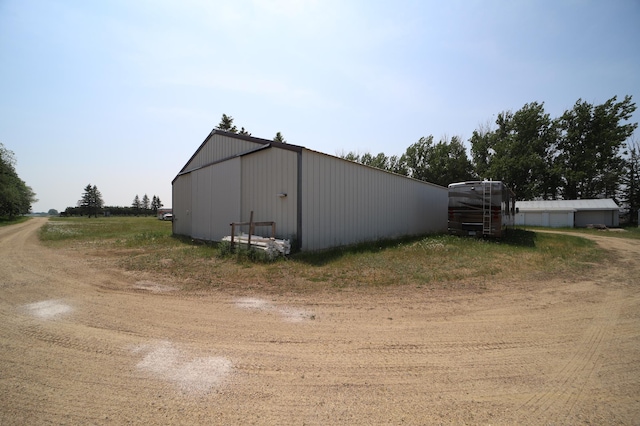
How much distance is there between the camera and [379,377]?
2.85m

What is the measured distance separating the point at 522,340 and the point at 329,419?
320cm

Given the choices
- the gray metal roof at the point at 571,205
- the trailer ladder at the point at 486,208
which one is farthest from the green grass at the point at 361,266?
the gray metal roof at the point at 571,205

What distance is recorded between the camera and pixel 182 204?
19.3 m

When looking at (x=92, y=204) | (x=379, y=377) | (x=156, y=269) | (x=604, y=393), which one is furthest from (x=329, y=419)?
(x=92, y=204)

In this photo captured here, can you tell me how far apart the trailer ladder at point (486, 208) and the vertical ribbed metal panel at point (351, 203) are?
14.3 ft

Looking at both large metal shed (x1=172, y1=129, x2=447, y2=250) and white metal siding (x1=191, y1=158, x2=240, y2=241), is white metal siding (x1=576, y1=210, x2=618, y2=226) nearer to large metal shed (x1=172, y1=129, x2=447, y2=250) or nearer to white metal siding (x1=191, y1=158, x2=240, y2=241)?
large metal shed (x1=172, y1=129, x2=447, y2=250)

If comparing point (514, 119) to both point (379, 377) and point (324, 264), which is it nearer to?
point (324, 264)

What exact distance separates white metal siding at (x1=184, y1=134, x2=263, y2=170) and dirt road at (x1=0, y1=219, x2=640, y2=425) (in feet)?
29.7

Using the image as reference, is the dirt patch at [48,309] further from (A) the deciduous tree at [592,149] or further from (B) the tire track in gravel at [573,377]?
(A) the deciduous tree at [592,149]

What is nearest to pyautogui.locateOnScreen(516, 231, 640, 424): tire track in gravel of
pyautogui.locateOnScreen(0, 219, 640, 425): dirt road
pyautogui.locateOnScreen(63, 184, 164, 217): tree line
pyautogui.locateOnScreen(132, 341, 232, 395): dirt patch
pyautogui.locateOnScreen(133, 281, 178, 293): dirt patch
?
pyautogui.locateOnScreen(0, 219, 640, 425): dirt road

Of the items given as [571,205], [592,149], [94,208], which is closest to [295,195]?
[571,205]

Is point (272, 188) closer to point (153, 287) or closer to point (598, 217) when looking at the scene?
point (153, 287)

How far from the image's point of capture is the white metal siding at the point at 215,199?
13.6 metres

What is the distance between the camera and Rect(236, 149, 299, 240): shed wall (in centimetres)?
1052
